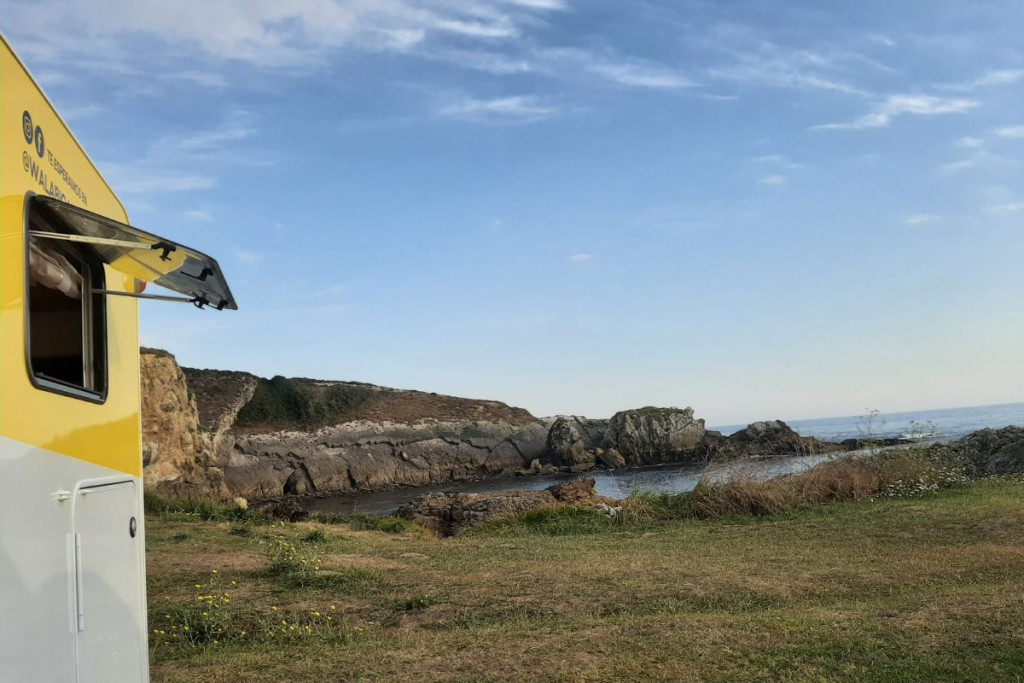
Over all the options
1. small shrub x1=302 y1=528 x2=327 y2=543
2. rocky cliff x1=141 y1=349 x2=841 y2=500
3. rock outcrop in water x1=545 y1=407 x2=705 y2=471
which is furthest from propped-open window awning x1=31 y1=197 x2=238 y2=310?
Answer: rock outcrop in water x1=545 y1=407 x2=705 y2=471

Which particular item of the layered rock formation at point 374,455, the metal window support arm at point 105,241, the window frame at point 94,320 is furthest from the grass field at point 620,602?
the layered rock formation at point 374,455

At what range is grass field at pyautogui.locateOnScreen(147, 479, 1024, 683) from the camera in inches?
199

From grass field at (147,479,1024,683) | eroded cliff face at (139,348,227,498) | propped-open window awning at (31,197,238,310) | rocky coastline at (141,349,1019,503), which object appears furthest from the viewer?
rocky coastline at (141,349,1019,503)

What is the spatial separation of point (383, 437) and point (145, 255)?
44.1 m

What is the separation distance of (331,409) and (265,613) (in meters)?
50.2

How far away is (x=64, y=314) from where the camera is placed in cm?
334

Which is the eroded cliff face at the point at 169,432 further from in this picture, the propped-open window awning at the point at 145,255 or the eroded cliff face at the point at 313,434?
the propped-open window awning at the point at 145,255

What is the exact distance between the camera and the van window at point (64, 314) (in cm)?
291

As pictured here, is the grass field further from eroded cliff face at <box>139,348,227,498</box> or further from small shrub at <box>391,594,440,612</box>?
eroded cliff face at <box>139,348,227,498</box>

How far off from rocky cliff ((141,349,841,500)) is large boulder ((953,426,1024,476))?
14264mm

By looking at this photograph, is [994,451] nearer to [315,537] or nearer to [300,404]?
[315,537]

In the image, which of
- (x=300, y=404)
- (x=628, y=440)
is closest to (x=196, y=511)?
(x=628, y=440)

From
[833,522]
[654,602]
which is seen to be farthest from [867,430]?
[654,602]

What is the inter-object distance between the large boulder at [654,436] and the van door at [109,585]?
44.7 m
